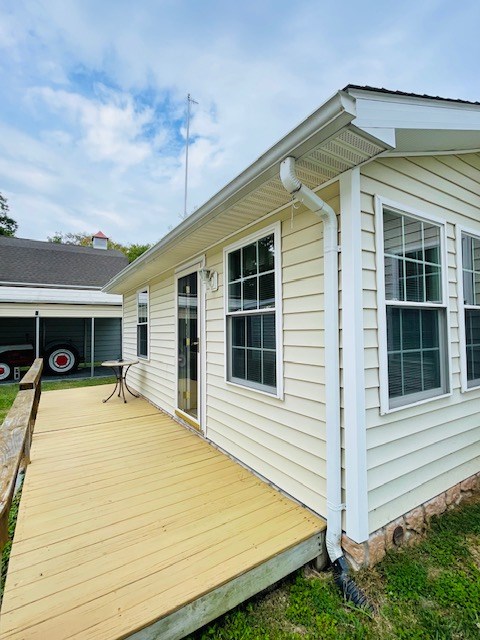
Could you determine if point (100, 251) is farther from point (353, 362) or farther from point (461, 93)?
point (353, 362)

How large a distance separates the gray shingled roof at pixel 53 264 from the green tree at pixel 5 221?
14.0 m

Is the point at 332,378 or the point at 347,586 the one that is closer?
the point at 347,586

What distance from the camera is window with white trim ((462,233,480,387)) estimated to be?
2.76 m

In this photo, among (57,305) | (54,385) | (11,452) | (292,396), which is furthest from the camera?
(57,305)

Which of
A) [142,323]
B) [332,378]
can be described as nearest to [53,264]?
[142,323]

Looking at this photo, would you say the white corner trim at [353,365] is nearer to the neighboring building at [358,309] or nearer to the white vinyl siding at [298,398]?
the neighboring building at [358,309]

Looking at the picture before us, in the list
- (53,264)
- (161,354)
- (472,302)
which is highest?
(53,264)

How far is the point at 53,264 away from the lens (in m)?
14.2

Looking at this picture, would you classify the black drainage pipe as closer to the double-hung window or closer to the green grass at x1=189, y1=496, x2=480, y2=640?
the green grass at x1=189, y1=496, x2=480, y2=640

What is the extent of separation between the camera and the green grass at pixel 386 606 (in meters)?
1.55

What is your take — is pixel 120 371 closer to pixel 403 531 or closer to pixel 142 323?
pixel 142 323

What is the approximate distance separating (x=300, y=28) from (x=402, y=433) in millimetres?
6199

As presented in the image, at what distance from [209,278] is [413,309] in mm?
2142

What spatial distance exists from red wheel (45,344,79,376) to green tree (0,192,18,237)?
21.5 m
